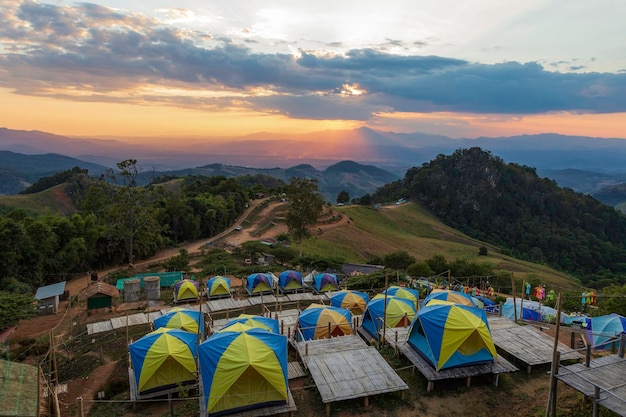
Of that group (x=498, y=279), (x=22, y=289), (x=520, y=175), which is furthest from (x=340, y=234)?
(x=520, y=175)

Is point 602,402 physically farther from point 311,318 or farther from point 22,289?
point 22,289

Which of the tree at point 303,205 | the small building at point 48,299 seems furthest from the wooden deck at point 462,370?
the tree at point 303,205

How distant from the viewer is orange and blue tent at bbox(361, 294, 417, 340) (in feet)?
50.7

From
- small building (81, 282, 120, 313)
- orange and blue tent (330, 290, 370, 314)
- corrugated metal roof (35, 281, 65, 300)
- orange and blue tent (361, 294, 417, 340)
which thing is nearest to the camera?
orange and blue tent (361, 294, 417, 340)

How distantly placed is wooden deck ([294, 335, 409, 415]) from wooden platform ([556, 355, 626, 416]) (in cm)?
405

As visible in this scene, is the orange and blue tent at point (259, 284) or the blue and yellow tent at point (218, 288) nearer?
the blue and yellow tent at point (218, 288)

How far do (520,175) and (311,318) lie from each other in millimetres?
127626

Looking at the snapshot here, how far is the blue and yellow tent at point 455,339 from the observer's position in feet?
37.7

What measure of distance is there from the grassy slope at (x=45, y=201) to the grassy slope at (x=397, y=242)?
5880cm

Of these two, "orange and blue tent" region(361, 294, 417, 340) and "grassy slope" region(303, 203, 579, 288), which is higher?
"orange and blue tent" region(361, 294, 417, 340)

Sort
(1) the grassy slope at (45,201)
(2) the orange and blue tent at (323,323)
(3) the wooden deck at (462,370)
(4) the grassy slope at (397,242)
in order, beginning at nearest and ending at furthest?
(3) the wooden deck at (462,370) < (2) the orange and blue tent at (323,323) < (4) the grassy slope at (397,242) < (1) the grassy slope at (45,201)

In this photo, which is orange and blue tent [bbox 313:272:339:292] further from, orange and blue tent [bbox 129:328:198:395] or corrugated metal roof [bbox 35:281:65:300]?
corrugated metal roof [bbox 35:281:65:300]

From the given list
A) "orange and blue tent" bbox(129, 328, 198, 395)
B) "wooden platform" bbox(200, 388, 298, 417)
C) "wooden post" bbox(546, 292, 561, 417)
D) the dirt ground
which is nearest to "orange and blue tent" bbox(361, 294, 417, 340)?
the dirt ground

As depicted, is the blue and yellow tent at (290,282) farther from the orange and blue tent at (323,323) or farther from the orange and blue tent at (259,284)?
the orange and blue tent at (323,323)
